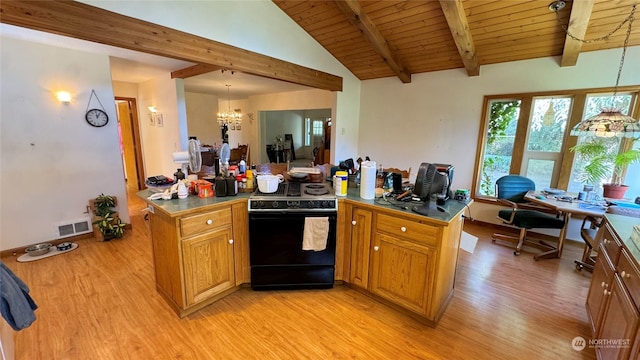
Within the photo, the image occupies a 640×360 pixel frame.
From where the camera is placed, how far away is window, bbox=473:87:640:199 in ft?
11.3

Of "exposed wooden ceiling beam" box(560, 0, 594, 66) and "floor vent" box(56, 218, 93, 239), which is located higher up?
"exposed wooden ceiling beam" box(560, 0, 594, 66)

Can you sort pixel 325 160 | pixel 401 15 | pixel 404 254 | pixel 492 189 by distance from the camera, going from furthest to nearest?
pixel 325 160 < pixel 492 189 < pixel 401 15 < pixel 404 254

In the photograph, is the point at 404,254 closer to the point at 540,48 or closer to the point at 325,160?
the point at 540,48

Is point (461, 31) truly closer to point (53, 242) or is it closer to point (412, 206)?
point (412, 206)

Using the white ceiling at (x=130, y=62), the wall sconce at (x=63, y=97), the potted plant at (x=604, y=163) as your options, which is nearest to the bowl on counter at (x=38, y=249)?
the wall sconce at (x=63, y=97)

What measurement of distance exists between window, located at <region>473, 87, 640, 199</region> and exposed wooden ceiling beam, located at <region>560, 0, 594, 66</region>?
1.42 ft

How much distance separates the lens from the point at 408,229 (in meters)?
1.97

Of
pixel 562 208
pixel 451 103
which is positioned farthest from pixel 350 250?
pixel 451 103

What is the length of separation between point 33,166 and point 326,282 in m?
3.70

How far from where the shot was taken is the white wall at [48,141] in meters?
2.91

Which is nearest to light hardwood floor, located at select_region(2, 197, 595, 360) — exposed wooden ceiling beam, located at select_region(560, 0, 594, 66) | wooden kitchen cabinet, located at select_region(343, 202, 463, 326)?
wooden kitchen cabinet, located at select_region(343, 202, 463, 326)

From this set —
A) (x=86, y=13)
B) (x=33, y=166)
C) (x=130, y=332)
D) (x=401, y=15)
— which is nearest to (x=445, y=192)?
(x=401, y=15)

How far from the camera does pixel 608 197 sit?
10.3 feet
